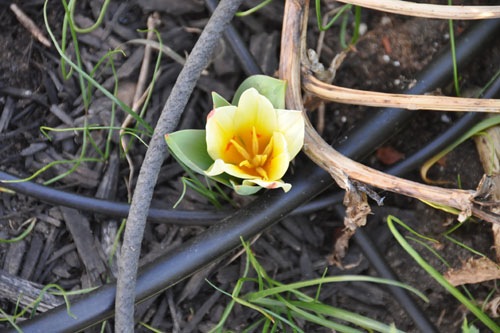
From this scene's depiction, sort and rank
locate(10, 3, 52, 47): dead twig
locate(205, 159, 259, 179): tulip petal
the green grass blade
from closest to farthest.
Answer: locate(205, 159, 259, 179): tulip petal < the green grass blade < locate(10, 3, 52, 47): dead twig

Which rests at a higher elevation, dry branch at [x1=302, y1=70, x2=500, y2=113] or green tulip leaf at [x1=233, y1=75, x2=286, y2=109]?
green tulip leaf at [x1=233, y1=75, x2=286, y2=109]

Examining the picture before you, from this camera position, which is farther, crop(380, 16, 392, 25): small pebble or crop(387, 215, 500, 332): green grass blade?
crop(380, 16, 392, 25): small pebble

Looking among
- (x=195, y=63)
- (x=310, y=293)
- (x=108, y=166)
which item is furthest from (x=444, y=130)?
(x=108, y=166)

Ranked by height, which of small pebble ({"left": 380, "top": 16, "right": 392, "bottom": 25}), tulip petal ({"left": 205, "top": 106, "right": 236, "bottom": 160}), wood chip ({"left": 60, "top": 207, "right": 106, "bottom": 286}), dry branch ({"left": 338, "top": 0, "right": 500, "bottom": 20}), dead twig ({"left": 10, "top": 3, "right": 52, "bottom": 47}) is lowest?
wood chip ({"left": 60, "top": 207, "right": 106, "bottom": 286})

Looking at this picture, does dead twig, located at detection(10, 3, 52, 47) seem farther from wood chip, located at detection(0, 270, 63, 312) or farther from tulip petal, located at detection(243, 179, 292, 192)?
tulip petal, located at detection(243, 179, 292, 192)

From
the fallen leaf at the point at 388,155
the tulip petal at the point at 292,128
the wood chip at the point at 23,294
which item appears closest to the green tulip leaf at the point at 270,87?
the tulip petal at the point at 292,128

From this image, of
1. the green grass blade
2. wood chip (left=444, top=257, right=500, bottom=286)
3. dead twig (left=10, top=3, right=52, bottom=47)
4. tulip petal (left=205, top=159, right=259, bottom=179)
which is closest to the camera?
tulip petal (left=205, top=159, right=259, bottom=179)

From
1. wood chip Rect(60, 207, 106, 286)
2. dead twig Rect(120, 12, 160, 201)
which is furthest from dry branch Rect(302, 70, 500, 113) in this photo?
wood chip Rect(60, 207, 106, 286)

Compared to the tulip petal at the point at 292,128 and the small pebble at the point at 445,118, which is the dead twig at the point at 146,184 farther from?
the small pebble at the point at 445,118
